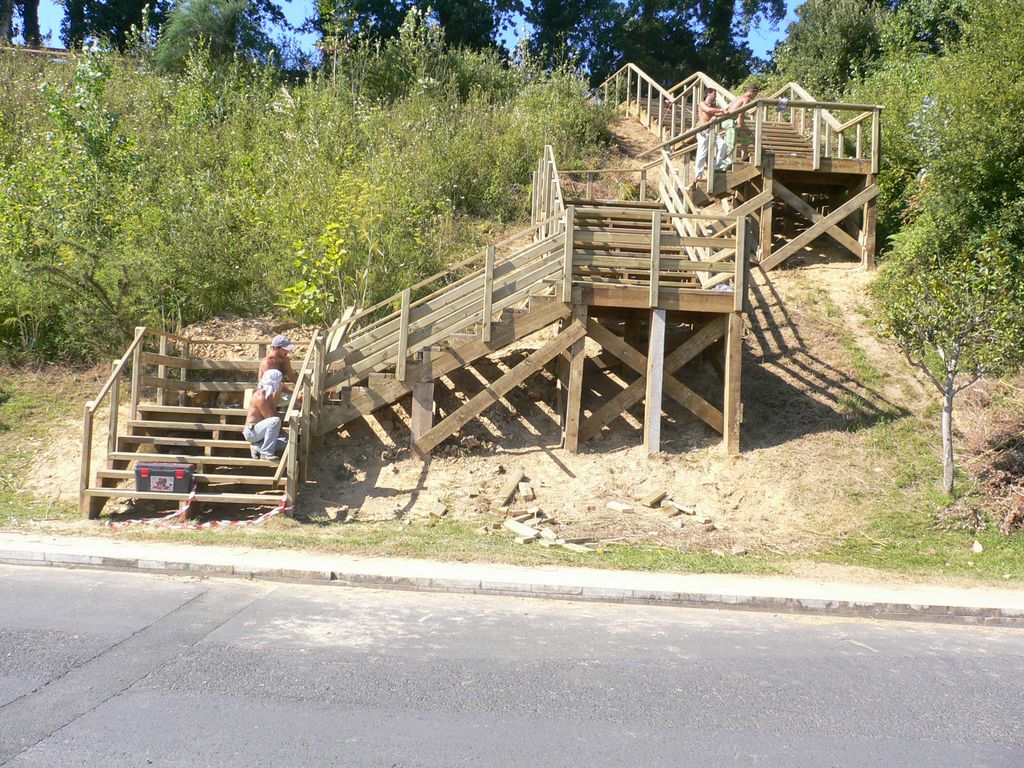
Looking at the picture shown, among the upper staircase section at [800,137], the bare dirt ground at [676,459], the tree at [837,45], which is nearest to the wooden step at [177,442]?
the bare dirt ground at [676,459]

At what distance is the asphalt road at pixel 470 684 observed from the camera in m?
4.70

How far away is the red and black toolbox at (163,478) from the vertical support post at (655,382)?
6394 mm

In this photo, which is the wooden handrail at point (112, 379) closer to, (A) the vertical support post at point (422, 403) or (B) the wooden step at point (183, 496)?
(B) the wooden step at point (183, 496)

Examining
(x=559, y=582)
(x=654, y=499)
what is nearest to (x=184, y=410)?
(x=559, y=582)

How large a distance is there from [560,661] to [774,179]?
14006 mm

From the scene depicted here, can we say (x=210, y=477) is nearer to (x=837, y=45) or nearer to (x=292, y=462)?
(x=292, y=462)

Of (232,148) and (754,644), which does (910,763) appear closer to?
(754,644)

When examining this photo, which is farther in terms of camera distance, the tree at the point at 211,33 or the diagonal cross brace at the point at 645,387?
the tree at the point at 211,33

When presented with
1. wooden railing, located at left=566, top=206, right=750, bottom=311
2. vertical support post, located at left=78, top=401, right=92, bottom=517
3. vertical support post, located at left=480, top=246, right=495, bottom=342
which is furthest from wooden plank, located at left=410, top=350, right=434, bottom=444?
vertical support post, located at left=78, top=401, right=92, bottom=517

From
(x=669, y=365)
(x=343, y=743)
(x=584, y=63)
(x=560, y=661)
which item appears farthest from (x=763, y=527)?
(x=584, y=63)

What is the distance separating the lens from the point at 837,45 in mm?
32000

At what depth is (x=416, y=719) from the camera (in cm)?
505

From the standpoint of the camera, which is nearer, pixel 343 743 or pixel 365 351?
pixel 343 743

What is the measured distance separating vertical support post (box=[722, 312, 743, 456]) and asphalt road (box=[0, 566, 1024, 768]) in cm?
494
